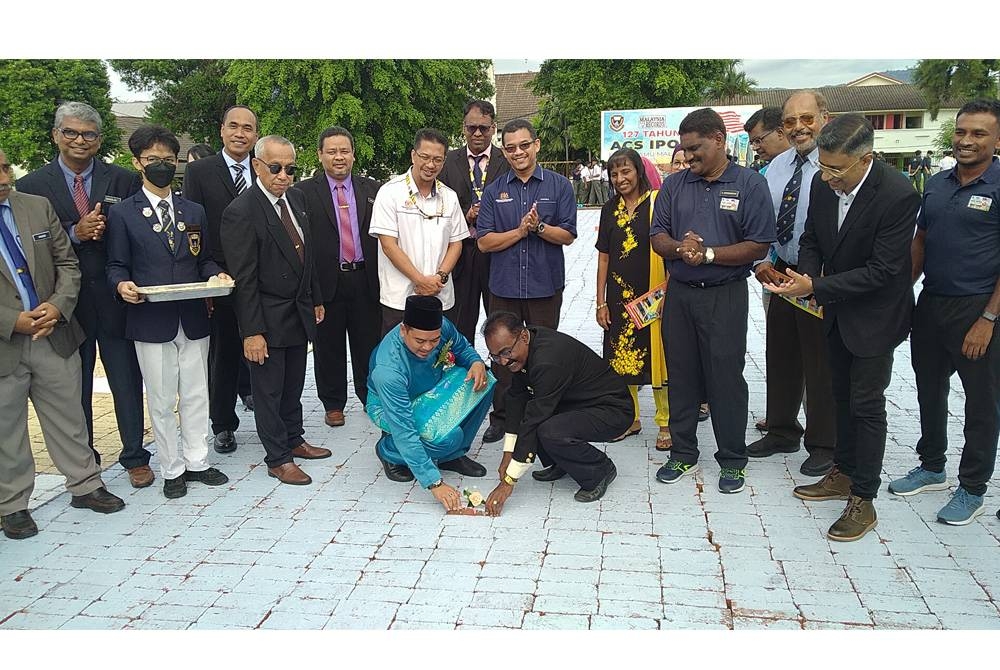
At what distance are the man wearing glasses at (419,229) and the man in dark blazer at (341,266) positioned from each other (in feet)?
0.91

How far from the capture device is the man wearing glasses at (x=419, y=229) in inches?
199

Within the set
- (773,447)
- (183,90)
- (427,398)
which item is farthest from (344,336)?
(183,90)

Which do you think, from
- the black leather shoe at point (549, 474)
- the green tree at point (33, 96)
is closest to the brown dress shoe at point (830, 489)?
the black leather shoe at point (549, 474)

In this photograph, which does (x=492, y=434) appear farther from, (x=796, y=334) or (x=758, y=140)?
(x=758, y=140)

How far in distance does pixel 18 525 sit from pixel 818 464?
4467 mm

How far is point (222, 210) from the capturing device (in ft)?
16.6

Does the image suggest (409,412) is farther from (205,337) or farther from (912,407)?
(912,407)

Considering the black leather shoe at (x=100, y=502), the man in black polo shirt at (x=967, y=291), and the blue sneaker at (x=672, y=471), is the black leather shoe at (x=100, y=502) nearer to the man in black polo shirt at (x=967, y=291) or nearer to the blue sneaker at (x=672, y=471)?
the blue sneaker at (x=672, y=471)

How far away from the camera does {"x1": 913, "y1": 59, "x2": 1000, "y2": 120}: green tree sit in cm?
2788

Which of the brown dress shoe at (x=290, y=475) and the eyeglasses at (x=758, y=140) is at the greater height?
the eyeglasses at (x=758, y=140)

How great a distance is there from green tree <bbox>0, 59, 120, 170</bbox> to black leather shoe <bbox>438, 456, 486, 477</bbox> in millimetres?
31209

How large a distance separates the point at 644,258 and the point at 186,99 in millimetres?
35733

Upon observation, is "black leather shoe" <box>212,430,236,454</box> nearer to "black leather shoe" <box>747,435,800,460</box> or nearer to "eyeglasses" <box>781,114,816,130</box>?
"black leather shoe" <box>747,435,800,460</box>

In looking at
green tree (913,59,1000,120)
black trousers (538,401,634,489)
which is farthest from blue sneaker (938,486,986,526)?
green tree (913,59,1000,120)
